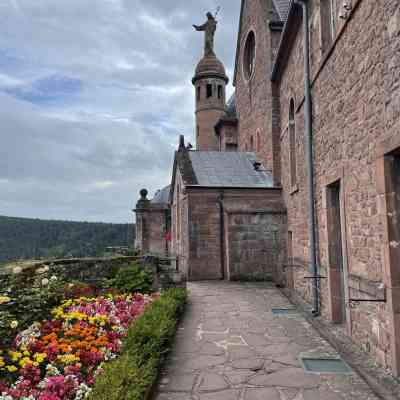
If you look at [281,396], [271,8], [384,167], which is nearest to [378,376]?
[281,396]

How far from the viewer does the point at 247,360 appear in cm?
548

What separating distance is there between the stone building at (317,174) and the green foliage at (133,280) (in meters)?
3.56

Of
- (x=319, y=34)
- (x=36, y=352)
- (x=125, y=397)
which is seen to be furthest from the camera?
(x=319, y=34)

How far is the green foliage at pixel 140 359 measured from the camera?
3582 millimetres

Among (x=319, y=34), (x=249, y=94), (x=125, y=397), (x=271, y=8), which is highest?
(x=271, y=8)

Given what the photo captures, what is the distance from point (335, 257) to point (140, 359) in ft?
14.5

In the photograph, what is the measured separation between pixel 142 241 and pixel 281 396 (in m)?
22.5

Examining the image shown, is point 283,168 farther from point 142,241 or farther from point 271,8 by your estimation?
point 142,241

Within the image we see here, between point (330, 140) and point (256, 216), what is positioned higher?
point (330, 140)

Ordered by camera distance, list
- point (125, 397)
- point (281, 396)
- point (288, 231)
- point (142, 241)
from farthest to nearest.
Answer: point (142, 241), point (288, 231), point (281, 396), point (125, 397)

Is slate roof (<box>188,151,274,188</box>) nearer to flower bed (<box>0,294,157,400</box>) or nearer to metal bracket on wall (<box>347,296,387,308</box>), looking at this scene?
flower bed (<box>0,294,157,400</box>)

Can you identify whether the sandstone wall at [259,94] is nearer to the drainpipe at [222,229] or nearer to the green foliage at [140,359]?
the drainpipe at [222,229]

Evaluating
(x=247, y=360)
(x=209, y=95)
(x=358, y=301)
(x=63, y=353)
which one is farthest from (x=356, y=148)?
(x=209, y=95)

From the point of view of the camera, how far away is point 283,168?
13.4m
